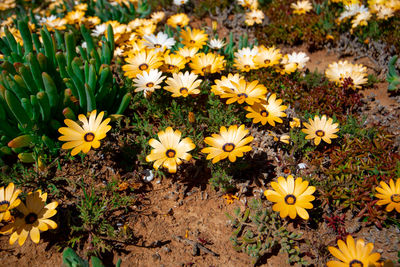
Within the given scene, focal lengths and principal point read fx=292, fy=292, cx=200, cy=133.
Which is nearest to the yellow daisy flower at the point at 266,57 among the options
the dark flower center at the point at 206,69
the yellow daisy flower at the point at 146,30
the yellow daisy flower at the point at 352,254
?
the dark flower center at the point at 206,69

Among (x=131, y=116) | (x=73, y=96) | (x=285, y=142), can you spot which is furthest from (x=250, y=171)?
(x=73, y=96)

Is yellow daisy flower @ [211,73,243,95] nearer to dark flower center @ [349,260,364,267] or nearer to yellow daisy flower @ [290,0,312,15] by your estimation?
dark flower center @ [349,260,364,267]

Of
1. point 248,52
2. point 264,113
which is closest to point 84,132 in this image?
point 264,113

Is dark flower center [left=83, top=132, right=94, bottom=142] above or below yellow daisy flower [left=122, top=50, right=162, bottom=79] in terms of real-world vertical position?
below

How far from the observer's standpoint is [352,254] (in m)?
1.93

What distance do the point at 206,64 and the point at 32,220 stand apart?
7.14ft

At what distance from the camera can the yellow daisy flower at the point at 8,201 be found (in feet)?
6.48

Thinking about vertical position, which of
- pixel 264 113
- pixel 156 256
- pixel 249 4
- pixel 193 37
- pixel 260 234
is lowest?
pixel 156 256

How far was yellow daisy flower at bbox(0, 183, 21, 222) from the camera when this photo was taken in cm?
197

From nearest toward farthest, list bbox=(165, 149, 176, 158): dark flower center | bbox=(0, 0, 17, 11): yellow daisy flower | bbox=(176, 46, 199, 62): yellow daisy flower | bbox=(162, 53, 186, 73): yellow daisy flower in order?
bbox=(165, 149, 176, 158): dark flower center
bbox=(162, 53, 186, 73): yellow daisy flower
bbox=(176, 46, 199, 62): yellow daisy flower
bbox=(0, 0, 17, 11): yellow daisy flower

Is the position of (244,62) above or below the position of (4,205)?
above

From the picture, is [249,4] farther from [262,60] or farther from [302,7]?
Answer: [262,60]

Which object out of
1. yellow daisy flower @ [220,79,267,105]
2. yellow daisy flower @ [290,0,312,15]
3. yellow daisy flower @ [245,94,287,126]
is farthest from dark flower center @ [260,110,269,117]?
yellow daisy flower @ [290,0,312,15]

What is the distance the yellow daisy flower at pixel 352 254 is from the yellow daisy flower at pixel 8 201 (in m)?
2.14
